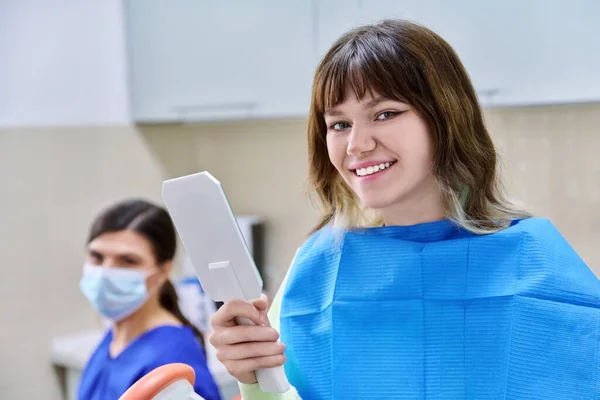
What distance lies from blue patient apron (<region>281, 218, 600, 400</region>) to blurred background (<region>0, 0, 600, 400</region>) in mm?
889

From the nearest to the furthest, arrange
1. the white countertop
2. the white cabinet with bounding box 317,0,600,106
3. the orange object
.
Answer: the orange object, the white cabinet with bounding box 317,0,600,106, the white countertop

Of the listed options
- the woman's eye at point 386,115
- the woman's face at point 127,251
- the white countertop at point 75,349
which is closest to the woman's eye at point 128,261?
the woman's face at point 127,251

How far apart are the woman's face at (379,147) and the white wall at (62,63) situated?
1663 mm

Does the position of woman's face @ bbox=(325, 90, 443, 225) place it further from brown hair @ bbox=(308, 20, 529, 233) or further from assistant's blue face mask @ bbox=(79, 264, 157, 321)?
assistant's blue face mask @ bbox=(79, 264, 157, 321)

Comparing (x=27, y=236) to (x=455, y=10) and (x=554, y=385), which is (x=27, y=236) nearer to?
(x=455, y=10)

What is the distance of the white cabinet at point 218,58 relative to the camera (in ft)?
6.99

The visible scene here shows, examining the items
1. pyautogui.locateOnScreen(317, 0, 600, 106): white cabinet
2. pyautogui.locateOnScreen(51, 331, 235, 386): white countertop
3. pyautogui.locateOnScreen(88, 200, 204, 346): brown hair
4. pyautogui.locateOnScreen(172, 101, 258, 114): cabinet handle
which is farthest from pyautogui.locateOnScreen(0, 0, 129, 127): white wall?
pyautogui.locateOnScreen(317, 0, 600, 106): white cabinet

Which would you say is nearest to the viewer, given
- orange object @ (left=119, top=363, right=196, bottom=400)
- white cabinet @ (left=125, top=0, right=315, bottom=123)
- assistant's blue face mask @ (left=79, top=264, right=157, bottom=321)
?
orange object @ (left=119, top=363, right=196, bottom=400)

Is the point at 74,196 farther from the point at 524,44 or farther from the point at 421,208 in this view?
the point at 421,208

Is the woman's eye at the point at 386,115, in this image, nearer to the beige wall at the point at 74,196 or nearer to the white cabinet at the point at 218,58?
the white cabinet at the point at 218,58

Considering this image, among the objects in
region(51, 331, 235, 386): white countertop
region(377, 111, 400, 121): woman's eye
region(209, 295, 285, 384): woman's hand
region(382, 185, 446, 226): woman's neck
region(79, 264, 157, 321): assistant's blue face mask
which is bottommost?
region(51, 331, 235, 386): white countertop

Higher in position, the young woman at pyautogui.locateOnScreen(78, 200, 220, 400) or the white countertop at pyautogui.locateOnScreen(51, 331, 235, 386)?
the young woman at pyautogui.locateOnScreen(78, 200, 220, 400)

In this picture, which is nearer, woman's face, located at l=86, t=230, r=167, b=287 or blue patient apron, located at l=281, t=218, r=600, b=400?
blue patient apron, located at l=281, t=218, r=600, b=400

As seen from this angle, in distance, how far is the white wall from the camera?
94.8 inches
